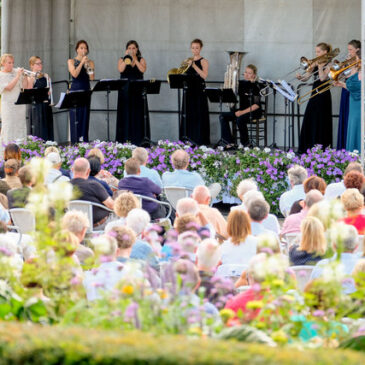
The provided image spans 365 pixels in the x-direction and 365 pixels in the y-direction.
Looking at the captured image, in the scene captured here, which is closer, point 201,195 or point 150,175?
point 201,195

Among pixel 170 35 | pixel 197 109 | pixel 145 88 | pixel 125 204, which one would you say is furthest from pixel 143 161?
pixel 170 35

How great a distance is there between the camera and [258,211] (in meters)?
6.81

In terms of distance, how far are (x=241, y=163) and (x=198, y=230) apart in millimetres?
4967

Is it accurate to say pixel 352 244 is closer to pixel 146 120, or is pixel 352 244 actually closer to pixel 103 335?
pixel 103 335

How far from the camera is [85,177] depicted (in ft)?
26.9

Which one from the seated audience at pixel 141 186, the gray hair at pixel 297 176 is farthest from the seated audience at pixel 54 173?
the gray hair at pixel 297 176

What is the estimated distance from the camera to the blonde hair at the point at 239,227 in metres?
6.25

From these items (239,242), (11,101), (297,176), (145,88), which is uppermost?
(145,88)

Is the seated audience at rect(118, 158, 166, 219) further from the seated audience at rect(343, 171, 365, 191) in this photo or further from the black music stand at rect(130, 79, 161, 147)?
the black music stand at rect(130, 79, 161, 147)

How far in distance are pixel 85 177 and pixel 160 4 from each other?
287 inches

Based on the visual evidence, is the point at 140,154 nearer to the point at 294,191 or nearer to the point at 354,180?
the point at 294,191

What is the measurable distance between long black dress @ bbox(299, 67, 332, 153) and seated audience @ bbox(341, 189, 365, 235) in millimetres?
6515

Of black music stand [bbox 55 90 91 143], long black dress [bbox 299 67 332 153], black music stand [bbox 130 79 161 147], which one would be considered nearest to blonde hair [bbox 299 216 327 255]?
black music stand [bbox 55 90 91 143]

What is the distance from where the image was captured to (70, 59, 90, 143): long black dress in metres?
13.7
